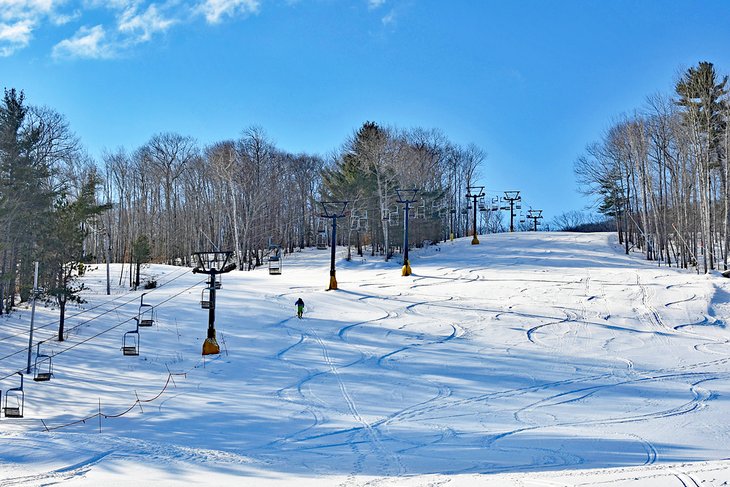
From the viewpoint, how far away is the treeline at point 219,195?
27828mm

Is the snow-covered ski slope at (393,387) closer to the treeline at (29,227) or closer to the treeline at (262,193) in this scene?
the treeline at (29,227)

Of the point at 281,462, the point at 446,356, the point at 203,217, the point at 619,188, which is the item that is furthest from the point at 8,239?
the point at 619,188

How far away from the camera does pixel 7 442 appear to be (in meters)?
11.6

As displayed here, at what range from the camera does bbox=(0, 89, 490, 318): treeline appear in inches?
1096

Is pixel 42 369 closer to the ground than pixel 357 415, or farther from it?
farther from it

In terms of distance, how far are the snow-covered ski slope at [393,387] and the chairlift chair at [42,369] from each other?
31 cm

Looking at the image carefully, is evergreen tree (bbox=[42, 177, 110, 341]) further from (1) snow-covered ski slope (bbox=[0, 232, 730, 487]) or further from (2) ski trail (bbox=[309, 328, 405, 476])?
(2) ski trail (bbox=[309, 328, 405, 476])

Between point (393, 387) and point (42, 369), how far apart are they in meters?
11.0

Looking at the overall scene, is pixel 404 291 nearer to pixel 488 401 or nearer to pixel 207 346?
pixel 207 346

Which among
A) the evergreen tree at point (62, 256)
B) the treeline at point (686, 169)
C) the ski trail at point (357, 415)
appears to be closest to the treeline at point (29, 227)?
the evergreen tree at point (62, 256)

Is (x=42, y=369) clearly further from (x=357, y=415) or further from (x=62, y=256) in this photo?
(x=357, y=415)

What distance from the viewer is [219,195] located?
57906mm

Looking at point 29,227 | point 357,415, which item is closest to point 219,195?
point 29,227

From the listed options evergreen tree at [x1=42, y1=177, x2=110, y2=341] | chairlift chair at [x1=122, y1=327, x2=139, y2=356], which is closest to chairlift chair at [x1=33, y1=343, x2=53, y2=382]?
chairlift chair at [x1=122, y1=327, x2=139, y2=356]
